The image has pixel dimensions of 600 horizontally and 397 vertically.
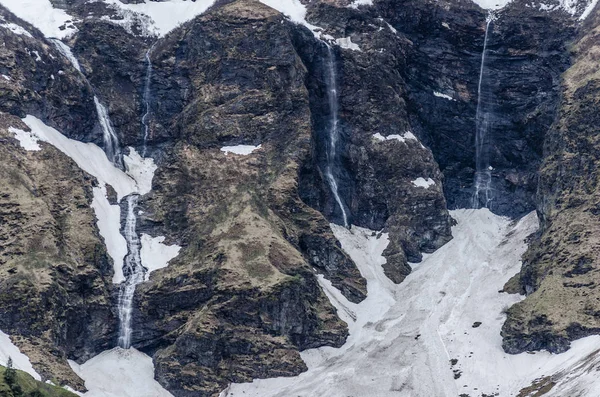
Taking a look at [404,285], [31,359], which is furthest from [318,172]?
[31,359]

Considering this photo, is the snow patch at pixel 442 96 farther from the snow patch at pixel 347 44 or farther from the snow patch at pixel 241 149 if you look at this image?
the snow patch at pixel 241 149

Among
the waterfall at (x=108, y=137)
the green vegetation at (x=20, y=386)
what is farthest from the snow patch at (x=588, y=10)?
the green vegetation at (x=20, y=386)

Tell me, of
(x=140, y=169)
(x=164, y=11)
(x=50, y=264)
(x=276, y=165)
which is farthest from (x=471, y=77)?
(x=50, y=264)

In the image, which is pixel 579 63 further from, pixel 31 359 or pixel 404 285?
pixel 31 359

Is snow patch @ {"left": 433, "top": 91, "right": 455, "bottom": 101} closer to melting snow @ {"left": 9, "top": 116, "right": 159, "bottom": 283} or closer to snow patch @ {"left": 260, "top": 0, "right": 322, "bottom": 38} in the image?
snow patch @ {"left": 260, "top": 0, "right": 322, "bottom": 38}

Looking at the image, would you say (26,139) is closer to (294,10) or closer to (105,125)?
(105,125)

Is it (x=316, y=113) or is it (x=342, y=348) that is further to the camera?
(x=316, y=113)
